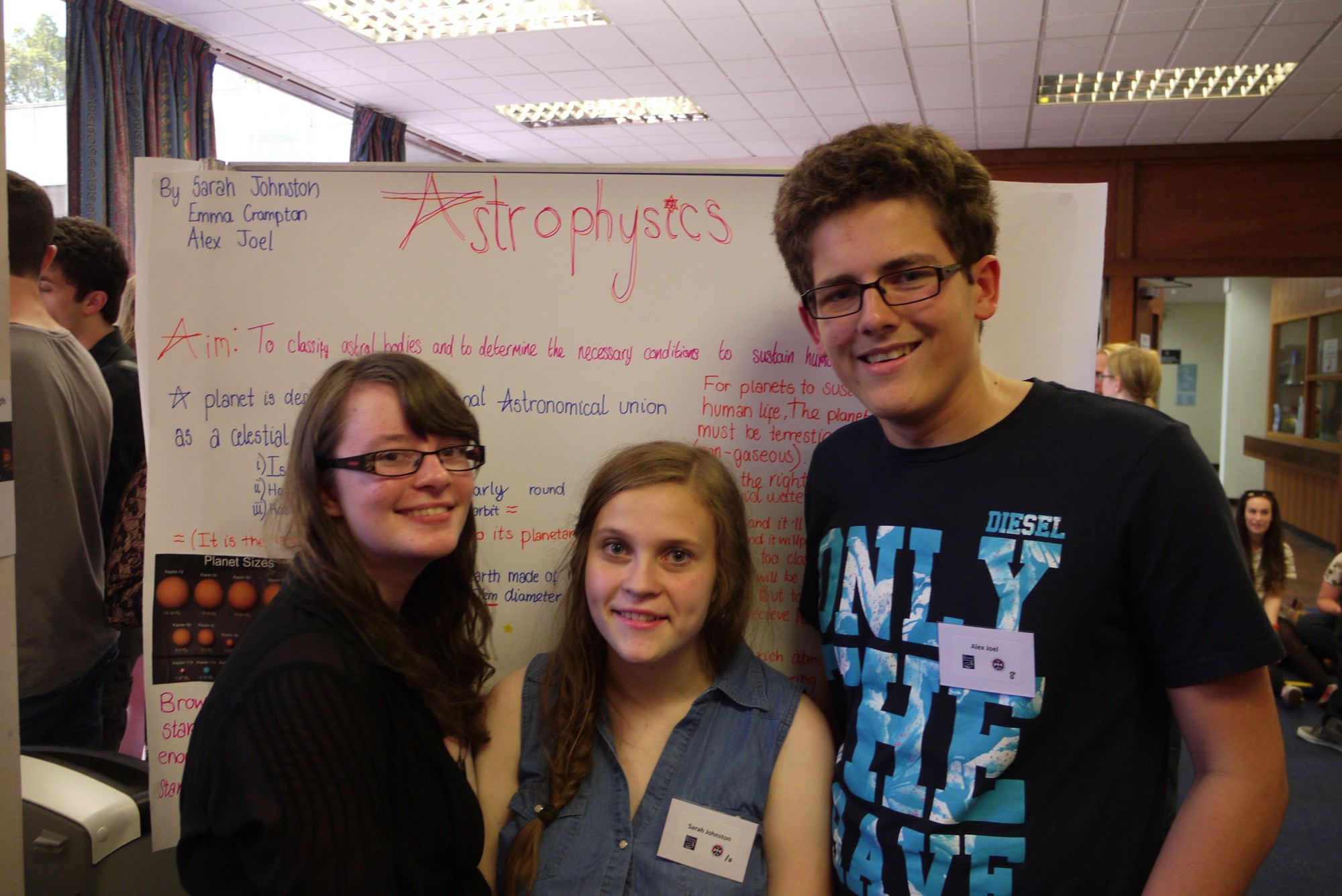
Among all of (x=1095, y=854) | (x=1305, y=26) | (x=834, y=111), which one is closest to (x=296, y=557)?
(x=1095, y=854)

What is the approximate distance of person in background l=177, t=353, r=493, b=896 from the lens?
98cm

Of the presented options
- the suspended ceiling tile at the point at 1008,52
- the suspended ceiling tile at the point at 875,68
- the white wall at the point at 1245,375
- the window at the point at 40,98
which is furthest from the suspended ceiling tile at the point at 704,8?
the white wall at the point at 1245,375

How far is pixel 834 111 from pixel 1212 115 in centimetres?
288

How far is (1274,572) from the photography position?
4547 millimetres

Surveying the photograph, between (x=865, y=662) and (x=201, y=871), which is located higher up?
(x=865, y=662)

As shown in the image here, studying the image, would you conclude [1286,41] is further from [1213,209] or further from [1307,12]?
[1213,209]

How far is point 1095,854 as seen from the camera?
1.09 m

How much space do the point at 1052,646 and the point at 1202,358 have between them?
1503cm

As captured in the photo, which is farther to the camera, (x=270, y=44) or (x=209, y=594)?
(x=270, y=44)

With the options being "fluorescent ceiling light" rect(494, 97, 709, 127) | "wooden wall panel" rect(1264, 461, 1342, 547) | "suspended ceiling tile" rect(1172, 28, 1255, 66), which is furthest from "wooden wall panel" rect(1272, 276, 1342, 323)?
"fluorescent ceiling light" rect(494, 97, 709, 127)

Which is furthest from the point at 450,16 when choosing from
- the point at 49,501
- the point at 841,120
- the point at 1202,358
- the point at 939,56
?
the point at 1202,358

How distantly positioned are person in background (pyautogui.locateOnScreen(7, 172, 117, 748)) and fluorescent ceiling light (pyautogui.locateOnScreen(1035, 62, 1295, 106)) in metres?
6.02

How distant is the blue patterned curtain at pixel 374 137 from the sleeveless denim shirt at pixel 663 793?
6634 millimetres

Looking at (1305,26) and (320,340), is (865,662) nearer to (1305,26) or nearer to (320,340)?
(320,340)
